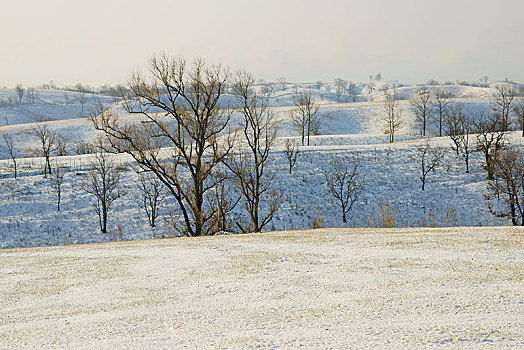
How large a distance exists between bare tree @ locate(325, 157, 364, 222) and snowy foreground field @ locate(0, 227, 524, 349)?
92.3 feet

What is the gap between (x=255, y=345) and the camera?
17.5 feet

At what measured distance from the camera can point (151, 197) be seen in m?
41.8

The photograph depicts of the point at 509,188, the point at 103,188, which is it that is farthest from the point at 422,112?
the point at 103,188

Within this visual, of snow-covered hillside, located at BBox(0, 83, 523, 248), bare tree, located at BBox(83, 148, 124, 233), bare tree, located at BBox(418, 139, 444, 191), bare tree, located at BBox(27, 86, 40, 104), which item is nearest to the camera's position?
snow-covered hillside, located at BBox(0, 83, 523, 248)

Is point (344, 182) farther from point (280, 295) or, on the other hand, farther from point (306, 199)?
point (280, 295)

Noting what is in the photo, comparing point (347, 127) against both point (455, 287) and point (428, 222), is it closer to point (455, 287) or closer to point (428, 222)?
point (428, 222)

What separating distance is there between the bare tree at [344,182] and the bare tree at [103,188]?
71.5 feet

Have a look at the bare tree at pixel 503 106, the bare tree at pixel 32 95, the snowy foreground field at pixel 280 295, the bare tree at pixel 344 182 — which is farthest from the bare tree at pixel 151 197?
the bare tree at pixel 32 95

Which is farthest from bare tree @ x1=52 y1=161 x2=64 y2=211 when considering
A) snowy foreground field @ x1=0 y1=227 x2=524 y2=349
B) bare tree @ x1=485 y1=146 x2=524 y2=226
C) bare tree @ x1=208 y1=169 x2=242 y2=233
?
bare tree @ x1=485 y1=146 x2=524 y2=226

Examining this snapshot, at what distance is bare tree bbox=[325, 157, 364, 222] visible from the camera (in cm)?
4061

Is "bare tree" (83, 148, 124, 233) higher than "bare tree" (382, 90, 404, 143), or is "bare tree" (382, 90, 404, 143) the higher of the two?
"bare tree" (382, 90, 404, 143)

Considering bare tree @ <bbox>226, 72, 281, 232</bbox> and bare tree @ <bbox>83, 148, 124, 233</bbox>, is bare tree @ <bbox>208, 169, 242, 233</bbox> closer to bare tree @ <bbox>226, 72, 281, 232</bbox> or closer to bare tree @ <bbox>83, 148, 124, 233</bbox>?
bare tree @ <bbox>226, 72, 281, 232</bbox>

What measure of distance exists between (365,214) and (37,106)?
127 m

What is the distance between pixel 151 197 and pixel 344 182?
20675 mm
